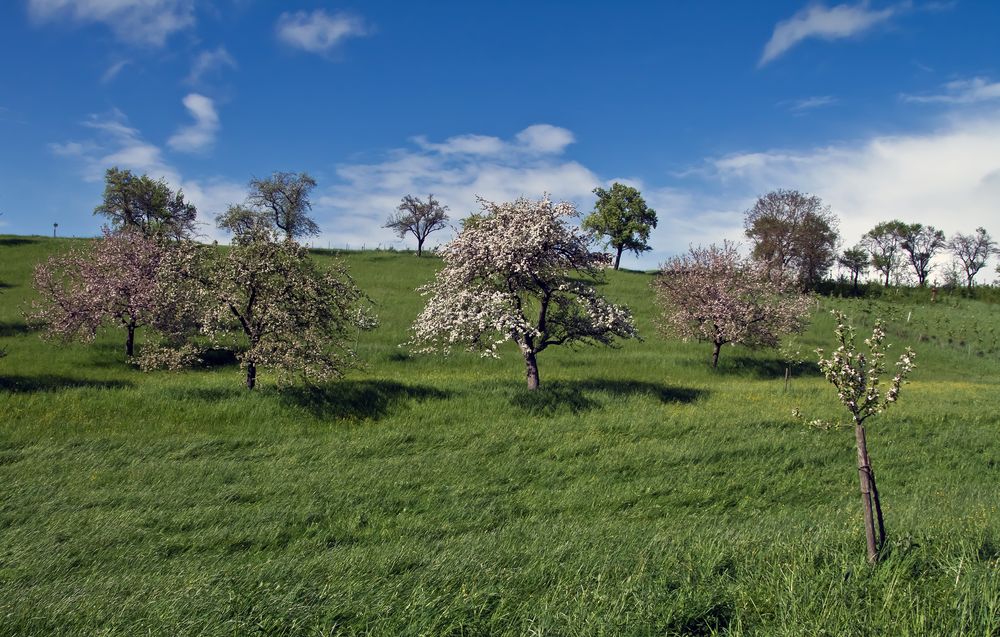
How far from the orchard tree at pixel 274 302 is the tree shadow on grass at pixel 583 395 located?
7.68 metres

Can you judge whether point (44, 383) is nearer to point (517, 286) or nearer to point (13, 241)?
point (517, 286)

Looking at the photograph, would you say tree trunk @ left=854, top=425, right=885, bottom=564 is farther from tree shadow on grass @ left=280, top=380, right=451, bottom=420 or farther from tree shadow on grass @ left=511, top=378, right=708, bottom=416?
tree shadow on grass @ left=280, top=380, right=451, bottom=420

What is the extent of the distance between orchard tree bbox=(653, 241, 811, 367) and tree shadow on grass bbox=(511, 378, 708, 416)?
42.2 feet

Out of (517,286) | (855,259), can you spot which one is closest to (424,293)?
(517,286)

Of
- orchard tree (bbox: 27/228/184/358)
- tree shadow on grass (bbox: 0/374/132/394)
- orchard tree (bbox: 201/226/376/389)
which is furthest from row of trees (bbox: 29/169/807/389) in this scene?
orchard tree (bbox: 27/228/184/358)

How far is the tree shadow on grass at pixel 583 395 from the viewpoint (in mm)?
23109

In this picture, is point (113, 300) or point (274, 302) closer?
point (274, 302)

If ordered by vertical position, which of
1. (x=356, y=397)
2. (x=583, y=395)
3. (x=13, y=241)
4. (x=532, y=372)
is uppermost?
(x=13, y=241)

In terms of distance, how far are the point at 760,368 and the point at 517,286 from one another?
2350cm

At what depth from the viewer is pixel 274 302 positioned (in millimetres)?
24641

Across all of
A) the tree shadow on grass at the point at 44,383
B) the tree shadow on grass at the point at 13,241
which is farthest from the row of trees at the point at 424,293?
the tree shadow on grass at the point at 13,241

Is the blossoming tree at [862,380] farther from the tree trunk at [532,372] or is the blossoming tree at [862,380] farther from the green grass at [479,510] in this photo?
the tree trunk at [532,372]

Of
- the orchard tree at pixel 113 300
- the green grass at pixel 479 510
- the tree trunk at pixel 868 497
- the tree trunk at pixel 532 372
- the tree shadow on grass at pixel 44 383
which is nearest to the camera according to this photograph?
the green grass at pixel 479 510

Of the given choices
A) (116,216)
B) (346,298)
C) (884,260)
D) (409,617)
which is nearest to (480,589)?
(409,617)
